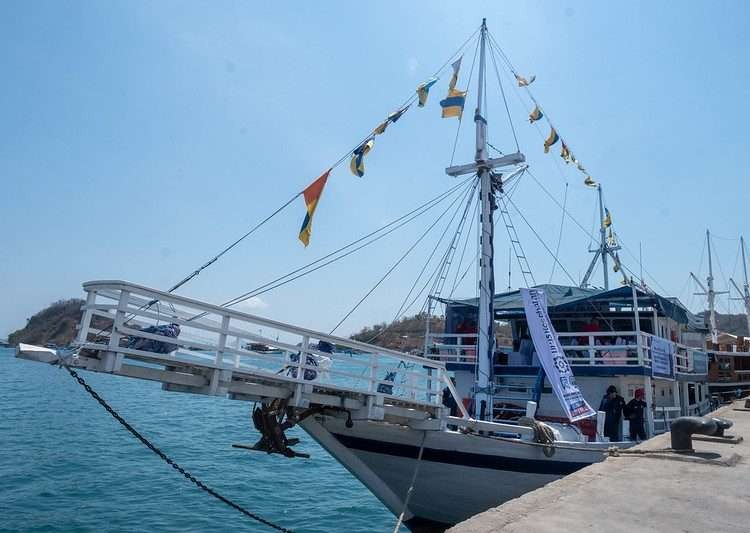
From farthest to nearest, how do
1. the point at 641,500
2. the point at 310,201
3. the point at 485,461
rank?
the point at 310,201 < the point at 485,461 < the point at 641,500

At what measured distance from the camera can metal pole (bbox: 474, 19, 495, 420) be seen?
12.4 m

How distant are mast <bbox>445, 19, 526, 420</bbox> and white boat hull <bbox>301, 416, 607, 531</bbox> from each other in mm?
1799

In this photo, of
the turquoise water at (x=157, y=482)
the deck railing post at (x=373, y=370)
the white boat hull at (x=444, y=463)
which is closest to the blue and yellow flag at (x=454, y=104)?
the deck railing post at (x=373, y=370)

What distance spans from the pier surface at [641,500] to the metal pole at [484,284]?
4705mm

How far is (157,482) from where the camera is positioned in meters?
14.8

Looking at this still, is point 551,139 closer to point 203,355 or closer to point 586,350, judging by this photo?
point 586,350

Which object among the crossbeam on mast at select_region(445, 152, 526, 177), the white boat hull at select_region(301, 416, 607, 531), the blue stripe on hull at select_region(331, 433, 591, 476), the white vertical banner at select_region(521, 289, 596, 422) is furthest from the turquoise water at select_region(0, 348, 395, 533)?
the crossbeam on mast at select_region(445, 152, 526, 177)

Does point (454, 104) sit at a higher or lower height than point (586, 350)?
higher

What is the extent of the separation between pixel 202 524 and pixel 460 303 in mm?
9182

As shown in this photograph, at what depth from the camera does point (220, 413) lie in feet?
101

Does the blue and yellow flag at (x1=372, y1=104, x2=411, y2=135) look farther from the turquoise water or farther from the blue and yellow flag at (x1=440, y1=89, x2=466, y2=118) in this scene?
the turquoise water

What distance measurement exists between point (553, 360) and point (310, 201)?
243 inches

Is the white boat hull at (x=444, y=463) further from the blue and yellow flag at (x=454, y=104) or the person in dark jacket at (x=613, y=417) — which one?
the blue and yellow flag at (x=454, y=104)

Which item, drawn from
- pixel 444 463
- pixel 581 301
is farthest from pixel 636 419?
pixel 444 463
